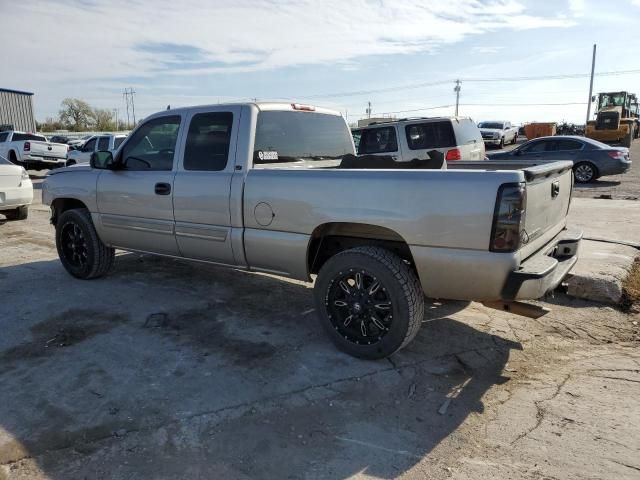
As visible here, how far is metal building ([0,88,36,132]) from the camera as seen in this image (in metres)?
36.7

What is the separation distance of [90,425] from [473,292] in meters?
2.55

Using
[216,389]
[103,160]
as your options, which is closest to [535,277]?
[216,389]

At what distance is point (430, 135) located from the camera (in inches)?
426

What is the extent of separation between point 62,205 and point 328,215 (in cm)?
404

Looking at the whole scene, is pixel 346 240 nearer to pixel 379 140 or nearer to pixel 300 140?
pixel 300 140

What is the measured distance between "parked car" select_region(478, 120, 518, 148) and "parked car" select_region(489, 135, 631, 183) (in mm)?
18109

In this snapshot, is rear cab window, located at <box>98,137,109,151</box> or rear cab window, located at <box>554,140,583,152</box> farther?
rear cab window, located at <box>98,137,109,151</box>

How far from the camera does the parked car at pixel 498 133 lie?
110ft

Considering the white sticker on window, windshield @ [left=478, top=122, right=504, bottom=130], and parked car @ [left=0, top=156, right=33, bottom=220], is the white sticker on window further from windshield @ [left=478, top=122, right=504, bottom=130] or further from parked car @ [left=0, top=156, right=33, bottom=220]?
windshield @ [left=478, top=122, right=504, bottom=130]

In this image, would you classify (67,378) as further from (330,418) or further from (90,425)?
(330,418)

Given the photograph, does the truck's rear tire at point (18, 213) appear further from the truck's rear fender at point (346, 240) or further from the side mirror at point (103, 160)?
the truck's rear fender at point (346, 240)

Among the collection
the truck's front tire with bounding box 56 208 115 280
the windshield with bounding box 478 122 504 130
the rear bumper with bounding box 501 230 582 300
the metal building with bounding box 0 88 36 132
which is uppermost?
A: the metal building with bounding box 0 88 36 132

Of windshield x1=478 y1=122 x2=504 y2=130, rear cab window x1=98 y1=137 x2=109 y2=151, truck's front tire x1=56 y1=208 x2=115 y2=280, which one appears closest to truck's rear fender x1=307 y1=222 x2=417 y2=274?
truck's front tire x1=56 y1=208 x2=115 y2=280

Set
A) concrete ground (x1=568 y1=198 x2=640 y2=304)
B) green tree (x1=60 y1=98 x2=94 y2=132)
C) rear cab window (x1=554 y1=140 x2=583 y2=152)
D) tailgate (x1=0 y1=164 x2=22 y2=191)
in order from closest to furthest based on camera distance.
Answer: concrete ground (x1=568 y1=198 x2=640 y2=304) → tailgate (x1=0 y1=164 x2=22 y2=191) → rear cab window (x1=554 y1=140 x2=583 y2=152) → green tree (x1=60 y1=98 x2=94 y2=132)
